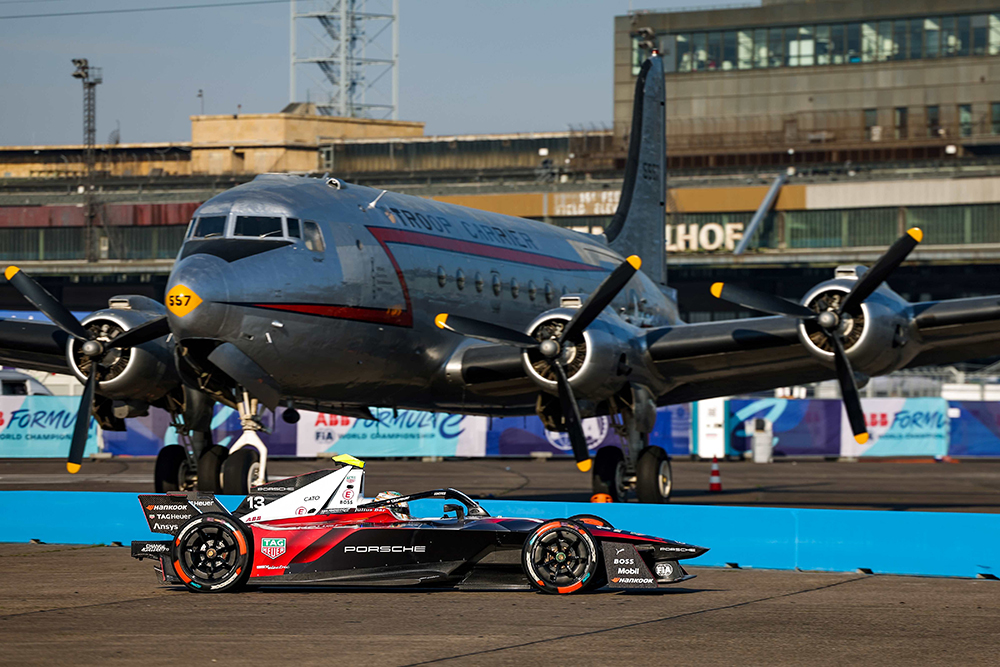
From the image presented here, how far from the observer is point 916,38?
7900cm

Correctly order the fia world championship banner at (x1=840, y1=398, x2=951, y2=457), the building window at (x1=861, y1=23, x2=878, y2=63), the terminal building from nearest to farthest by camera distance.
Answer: the fia world championship banner at (x1=840, y1=398, x2=951, y2=457), the terminal building, the building window at (x1=861, y1=23, x2=878, y2=63)

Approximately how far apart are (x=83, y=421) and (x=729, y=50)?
6948 centimetres

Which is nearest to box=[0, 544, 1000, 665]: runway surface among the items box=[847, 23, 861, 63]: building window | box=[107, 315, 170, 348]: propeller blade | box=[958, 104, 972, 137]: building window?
box=[107, 315, 170, 348]: propeller blade

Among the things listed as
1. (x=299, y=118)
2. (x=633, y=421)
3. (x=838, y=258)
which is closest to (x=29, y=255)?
(x=299, y=118)

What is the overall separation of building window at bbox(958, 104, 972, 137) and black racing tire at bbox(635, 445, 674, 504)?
63.2m

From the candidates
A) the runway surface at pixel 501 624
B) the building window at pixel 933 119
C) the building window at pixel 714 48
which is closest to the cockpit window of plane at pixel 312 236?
the runway surface at pixel 501 624

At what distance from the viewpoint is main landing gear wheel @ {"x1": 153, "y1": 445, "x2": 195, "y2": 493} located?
23.1 metres

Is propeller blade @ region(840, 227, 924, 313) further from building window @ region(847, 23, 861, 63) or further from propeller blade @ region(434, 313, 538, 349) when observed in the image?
building window @ region(847, 23, 861, 63)

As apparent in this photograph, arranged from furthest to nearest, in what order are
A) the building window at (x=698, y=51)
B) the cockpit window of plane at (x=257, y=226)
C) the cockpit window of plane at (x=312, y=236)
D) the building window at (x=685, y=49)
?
the building window at (x=685, y=49) → the building window at (x=698, y=51) → the cockpit window of plane at (x=312, y=236) → the cockpit window of plane at (x=257, y=226)

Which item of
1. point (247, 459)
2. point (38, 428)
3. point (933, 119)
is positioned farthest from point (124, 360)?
point (933, 119)

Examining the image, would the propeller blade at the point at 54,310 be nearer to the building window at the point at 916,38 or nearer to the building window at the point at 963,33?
the building window at the point at 916,38

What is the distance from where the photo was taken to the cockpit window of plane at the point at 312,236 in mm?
19542

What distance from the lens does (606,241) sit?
29.8 m

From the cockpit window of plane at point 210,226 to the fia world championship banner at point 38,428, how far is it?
74.2 ft
